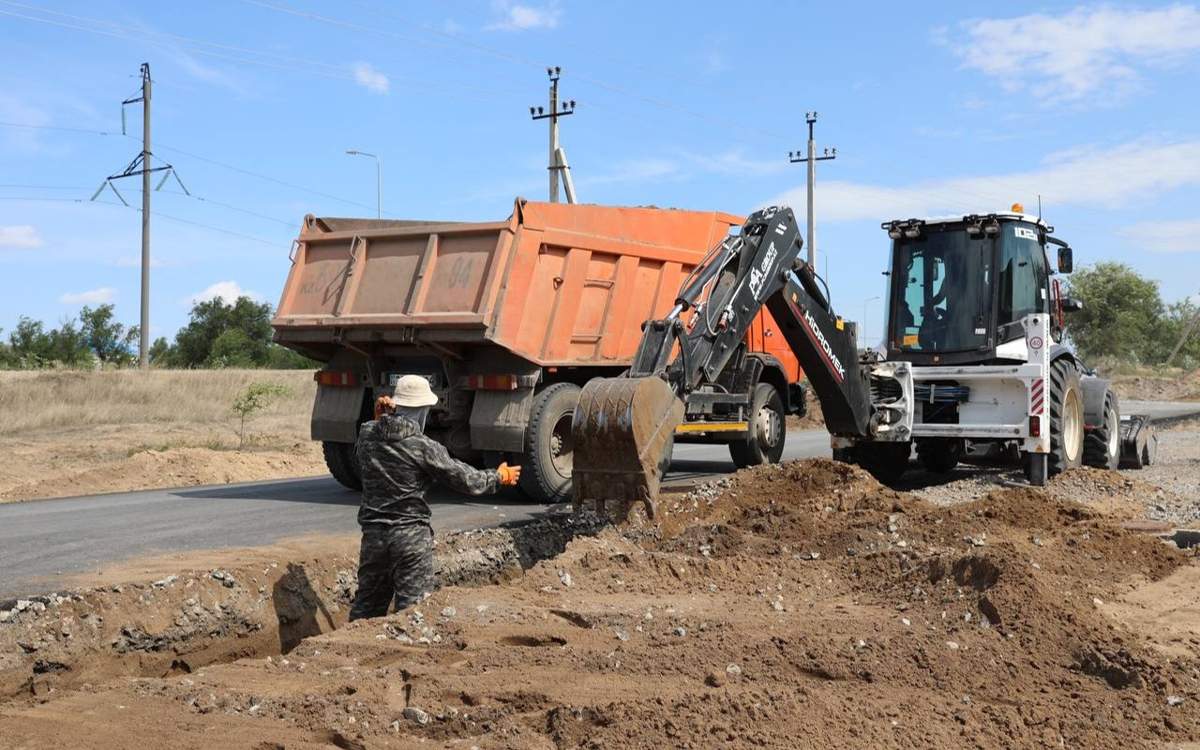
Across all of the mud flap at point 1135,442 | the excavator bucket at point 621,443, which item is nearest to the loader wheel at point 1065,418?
the mud flap at point 1135,442

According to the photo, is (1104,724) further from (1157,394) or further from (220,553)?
(1157,394)

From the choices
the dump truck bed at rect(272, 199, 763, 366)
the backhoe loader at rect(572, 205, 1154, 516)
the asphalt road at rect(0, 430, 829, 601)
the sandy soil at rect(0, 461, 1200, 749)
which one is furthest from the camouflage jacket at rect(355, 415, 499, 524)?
the dump truck bed at rect(272, 199, 763, 366)

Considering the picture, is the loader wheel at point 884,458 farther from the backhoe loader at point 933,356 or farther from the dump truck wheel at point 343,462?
the dump truck wheel at point 343,462

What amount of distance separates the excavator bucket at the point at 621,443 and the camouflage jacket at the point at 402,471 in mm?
1012

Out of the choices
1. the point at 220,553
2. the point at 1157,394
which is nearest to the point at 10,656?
the point at 220,553

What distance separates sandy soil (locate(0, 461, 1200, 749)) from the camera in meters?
4.18

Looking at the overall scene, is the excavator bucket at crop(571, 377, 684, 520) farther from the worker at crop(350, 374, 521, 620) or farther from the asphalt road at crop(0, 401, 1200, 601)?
the asphalt road at crop(0, 401, 1200, 601)

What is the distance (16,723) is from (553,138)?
90.9ft

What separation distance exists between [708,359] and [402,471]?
271cm

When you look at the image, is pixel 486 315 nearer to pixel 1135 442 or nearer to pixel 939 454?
pixel 939 454

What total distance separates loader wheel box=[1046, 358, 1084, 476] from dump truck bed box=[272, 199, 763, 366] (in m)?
4.02

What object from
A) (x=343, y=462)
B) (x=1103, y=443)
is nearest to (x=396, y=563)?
(x=343, y=462)

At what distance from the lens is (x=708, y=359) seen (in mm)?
8039

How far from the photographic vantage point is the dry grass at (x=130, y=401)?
22.8 meters
